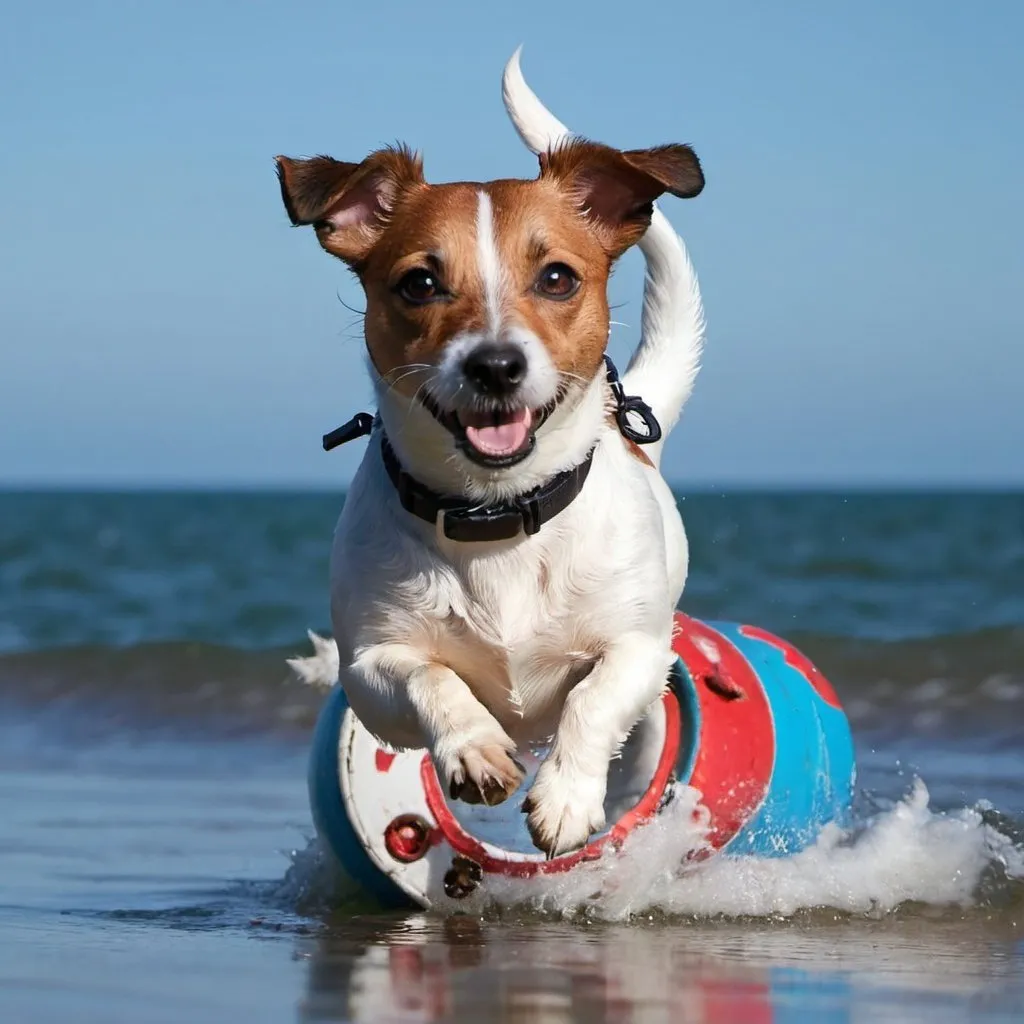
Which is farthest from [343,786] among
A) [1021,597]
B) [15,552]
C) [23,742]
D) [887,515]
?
[887,515]

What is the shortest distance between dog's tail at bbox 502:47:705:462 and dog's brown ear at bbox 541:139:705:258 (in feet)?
4.50

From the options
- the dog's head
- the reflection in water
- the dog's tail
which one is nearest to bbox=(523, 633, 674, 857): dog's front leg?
the reflection in water

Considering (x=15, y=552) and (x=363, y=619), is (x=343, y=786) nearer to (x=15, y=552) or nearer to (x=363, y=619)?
(x=363, y=619)

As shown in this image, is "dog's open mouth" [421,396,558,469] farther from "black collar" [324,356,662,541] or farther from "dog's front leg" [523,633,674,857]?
"dog's front leg" [523,633,674,857]

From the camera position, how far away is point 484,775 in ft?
13.0

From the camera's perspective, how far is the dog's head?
13.7 feet

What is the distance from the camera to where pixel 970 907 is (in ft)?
17.5

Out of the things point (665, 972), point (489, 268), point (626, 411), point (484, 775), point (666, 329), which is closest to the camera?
point (484, 775)

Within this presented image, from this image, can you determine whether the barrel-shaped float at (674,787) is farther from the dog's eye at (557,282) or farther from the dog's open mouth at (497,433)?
the dog's eye at (557,282)

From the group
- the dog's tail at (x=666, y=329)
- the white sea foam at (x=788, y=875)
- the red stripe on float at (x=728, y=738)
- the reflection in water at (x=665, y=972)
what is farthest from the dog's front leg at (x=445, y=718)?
the dog's tail at (x=666, y=329)

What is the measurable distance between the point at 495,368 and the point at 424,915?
208 cm

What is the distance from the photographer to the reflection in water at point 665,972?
374cm

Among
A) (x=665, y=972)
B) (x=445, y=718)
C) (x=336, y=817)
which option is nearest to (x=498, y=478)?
(x=445, y=718)

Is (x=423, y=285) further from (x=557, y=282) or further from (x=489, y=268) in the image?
(x=557, y=282)
